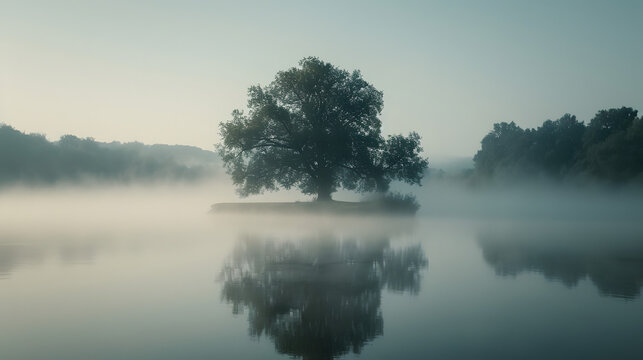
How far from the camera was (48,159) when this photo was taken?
121938 mm

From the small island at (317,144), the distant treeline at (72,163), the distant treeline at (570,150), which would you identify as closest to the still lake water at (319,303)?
the small island at (317,144)

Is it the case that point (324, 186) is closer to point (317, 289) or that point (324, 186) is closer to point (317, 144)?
point (317, 144)

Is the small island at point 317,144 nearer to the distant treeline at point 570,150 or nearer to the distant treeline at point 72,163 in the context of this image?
the distant treeline at point 570,150

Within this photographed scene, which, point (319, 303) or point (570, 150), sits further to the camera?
point (570, 150)

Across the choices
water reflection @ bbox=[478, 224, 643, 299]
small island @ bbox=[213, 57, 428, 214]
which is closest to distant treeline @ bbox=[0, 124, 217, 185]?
small island @ bbox=[213, 57, 428, 214]

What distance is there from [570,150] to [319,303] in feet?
350

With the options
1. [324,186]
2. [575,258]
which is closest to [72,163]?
[324,186]

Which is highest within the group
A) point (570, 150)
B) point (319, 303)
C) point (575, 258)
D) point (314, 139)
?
point (570, 150)

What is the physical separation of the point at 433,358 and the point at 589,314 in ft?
15.6

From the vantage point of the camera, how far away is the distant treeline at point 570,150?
2968 inches

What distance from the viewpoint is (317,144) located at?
5194cm

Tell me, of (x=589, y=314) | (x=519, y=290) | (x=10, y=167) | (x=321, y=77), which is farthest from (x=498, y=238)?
(x=10, y=167)

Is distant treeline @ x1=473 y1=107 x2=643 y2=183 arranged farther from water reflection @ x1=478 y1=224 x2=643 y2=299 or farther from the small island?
water reflection @ x1=478 y1=224 x2=643 y2=299

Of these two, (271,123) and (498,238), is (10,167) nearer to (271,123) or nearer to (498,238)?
(271,123)
